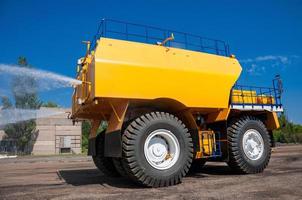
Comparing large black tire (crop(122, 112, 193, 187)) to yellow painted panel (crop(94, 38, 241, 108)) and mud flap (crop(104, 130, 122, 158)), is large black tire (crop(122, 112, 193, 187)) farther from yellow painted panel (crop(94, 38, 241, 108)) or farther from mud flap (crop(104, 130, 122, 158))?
yellow painted panel (crop(94, 38, 241, 108))

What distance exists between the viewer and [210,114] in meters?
8.93

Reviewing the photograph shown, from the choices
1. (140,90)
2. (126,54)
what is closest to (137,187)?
(140,90)

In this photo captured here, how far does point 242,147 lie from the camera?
Result: 8703 mm

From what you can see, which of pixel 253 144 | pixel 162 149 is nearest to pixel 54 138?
pixel 253 144

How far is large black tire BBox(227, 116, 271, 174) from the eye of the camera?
8.57 m

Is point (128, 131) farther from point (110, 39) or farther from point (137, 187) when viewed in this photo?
point (110, 39)

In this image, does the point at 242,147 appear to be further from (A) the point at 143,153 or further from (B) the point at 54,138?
(B) the point at 54,138

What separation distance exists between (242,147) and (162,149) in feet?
9.05

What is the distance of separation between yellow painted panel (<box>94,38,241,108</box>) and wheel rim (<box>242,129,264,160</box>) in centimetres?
132

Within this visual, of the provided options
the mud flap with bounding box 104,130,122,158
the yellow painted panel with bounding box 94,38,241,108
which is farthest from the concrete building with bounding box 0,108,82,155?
the mud flap with bounding box 104,130,122,158

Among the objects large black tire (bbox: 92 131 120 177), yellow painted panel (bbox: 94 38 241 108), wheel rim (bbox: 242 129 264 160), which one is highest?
yellow painted panel (bbox: 94 38 241 108)

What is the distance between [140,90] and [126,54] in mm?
954

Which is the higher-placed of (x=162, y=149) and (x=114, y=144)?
(x=114, y=144)

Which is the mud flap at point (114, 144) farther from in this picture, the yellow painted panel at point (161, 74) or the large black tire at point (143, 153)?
the yellow painted panel at point (161, 74)
